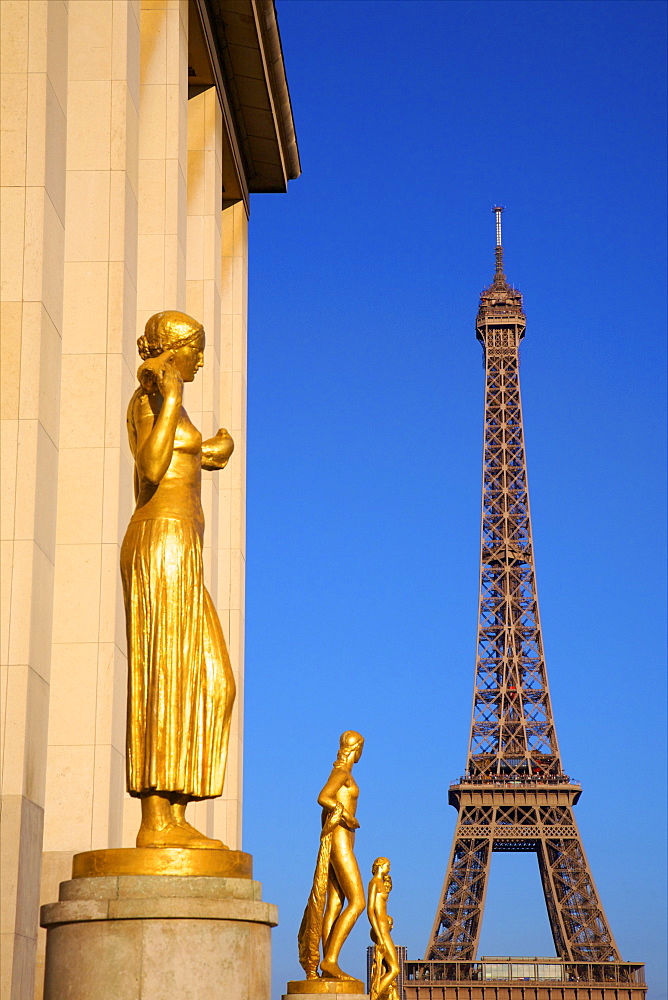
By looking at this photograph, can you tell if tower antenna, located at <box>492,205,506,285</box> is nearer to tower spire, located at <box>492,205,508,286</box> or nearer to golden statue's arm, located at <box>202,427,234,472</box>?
tower spire, located at <box>492,205,508,286</box>

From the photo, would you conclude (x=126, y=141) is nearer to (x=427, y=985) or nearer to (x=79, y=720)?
(x=79, y=720)

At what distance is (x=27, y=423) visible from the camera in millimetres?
13219

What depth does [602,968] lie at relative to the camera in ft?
251

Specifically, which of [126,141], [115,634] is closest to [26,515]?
[115,634]

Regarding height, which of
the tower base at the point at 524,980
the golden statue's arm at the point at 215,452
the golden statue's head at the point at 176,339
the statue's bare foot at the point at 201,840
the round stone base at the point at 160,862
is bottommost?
the tower base at the point at 524,980

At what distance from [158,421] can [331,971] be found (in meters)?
10.2

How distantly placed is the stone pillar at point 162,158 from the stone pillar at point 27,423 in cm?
426

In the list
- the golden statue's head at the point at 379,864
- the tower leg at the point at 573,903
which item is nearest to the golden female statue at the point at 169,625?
the golden statue's head at the point at 379,864

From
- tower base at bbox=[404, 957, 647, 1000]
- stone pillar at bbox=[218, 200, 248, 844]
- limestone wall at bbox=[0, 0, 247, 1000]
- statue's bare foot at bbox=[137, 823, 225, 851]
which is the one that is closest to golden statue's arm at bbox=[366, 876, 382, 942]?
stone pillar at bbox=[218, 200, 248, 844]

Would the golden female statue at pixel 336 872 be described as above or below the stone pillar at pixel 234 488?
below

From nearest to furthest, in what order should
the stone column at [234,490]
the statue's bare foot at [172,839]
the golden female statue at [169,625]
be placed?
the statue's bare foot at [172,839] < the golden female statue at [169,625] < the stone column at [234,490]

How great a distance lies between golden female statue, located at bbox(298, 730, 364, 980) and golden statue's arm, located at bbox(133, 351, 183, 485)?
28.1 ft

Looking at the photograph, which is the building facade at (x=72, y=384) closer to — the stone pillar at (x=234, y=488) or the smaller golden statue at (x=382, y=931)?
the smaller golden statue at (x=382, y=931)

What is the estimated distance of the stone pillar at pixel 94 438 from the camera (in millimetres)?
14547
